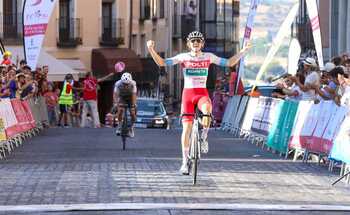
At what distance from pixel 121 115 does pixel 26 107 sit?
4965 mm

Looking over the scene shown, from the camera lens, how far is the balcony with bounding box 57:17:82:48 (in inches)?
2232

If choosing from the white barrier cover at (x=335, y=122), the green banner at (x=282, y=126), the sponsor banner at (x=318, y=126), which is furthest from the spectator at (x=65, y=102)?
the white barrier cover at (x=335, y=122)

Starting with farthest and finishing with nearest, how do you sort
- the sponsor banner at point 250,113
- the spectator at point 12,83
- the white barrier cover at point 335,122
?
1. the sponsor banner at point 250,113
2. the spectator at point 12,83
3. the white barrier cover at point 335,122

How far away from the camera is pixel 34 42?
94.2 ft

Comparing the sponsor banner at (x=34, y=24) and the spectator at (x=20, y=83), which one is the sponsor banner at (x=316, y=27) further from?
the sponsor banner at (x=34, y=24)

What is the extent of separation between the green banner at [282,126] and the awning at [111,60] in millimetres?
35020

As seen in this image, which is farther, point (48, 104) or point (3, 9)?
point (3, 9)

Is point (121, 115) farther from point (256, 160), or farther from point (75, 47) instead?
point (75, 47)

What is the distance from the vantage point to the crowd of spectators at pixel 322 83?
16688mm

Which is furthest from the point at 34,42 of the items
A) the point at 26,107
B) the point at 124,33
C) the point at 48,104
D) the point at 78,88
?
the point at 124,33

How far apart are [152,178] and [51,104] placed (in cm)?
2051

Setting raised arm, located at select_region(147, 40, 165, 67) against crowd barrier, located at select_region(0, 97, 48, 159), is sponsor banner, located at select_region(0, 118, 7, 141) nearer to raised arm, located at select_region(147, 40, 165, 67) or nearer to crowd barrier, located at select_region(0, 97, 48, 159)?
crowd barrier, located at select_region(0, 97, 48, 159)

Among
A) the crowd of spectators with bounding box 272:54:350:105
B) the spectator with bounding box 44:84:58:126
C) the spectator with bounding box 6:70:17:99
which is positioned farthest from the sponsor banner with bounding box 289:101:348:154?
the spectator with bounding box 44:84:58:126

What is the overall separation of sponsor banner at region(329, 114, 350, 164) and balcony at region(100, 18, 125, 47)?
43.8 meters
